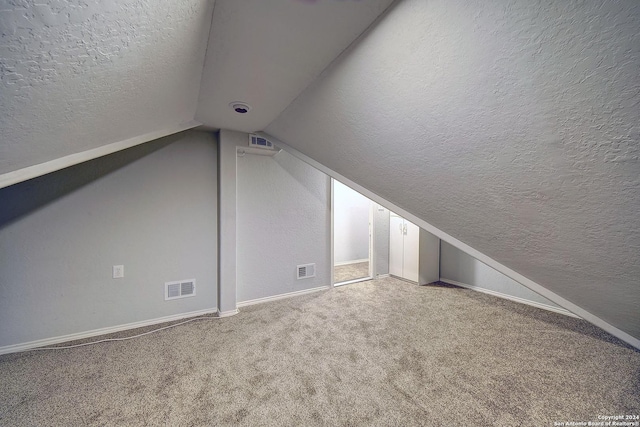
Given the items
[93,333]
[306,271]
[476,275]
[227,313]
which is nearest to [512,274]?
[476,275]

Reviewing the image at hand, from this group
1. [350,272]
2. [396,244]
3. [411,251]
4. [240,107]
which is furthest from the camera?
[350,272]

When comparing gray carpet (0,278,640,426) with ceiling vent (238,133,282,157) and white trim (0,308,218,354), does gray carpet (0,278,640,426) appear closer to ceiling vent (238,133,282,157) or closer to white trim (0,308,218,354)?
white trim (0,308,218,354)

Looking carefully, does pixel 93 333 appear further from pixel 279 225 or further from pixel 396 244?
pixel 396 244

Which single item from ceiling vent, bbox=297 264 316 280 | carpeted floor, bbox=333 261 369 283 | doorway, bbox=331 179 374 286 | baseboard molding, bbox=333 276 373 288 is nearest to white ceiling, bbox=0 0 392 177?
ceiling vent, bbox=297 264 316 280

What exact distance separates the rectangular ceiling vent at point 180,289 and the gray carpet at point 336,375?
34 centimetres

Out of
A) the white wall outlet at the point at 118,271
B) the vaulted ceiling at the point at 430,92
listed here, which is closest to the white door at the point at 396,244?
the vaulted ceiling at the point at 430,92

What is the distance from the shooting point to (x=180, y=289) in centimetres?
263

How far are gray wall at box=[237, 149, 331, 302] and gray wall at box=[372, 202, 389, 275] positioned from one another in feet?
3.25

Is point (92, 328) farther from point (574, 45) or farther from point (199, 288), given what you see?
point (574, 45)

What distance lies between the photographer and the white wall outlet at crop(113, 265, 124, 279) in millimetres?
2350

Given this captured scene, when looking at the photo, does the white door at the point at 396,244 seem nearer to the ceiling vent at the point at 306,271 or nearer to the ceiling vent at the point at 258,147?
the ceiling vent at the point at 306,271

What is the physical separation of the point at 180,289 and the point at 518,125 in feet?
10.0

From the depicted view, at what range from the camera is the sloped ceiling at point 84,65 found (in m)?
0.54

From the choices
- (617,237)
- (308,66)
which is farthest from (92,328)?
(617,237)
